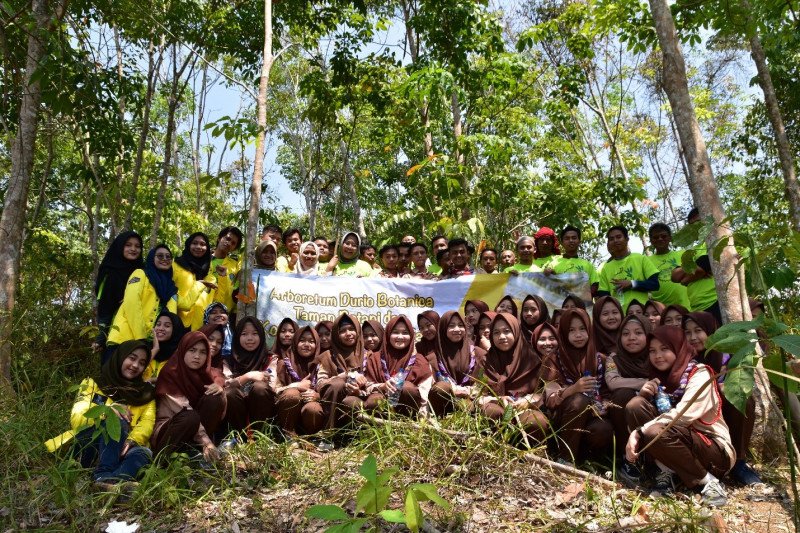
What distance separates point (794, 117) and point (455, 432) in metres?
10.2

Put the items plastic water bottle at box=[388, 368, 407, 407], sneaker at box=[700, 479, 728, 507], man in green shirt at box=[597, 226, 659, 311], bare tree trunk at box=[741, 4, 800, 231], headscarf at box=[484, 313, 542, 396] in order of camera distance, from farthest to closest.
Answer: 1. bare tree trunk at box=[741, 4, 800, 231]
2. man in green shirt at box=[597, 226, 659, 311]
3. plastic water bottle at box=[388, 368, 407, 407]
4. headscarf at box=[484, 313, 542, 396]
5. sneaker at box=[700, 479, 728, 507]

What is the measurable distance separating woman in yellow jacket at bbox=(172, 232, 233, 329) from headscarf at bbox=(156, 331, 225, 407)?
3.35ft

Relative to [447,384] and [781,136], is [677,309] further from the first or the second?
[781,136]

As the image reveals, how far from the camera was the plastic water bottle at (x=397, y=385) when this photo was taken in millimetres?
4453

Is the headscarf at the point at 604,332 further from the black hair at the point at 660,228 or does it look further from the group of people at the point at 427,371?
the black hair at the point at 660,228

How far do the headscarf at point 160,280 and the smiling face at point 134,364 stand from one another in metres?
1.18

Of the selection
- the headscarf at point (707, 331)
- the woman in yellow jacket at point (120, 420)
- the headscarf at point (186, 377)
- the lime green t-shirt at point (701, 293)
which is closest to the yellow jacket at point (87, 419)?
the woman in yellow jacket at point (120, 420)

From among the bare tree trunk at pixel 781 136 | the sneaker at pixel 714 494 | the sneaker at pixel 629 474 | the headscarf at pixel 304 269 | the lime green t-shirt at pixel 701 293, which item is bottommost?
the sneaker at pixel 714 494

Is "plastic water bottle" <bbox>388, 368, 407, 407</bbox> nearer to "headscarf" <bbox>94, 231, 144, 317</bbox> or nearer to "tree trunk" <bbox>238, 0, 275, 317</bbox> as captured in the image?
"tree trunk" <bbox>238, 0, 275, 317</bbox>

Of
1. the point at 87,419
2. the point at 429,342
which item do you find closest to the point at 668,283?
the point at 429,342

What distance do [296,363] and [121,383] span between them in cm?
143

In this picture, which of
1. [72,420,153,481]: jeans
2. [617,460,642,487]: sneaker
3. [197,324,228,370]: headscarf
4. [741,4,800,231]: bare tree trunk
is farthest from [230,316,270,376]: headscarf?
[741,4,800,231]: bare tree trunk

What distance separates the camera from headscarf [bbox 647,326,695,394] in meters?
3.77

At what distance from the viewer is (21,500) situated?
334cm
